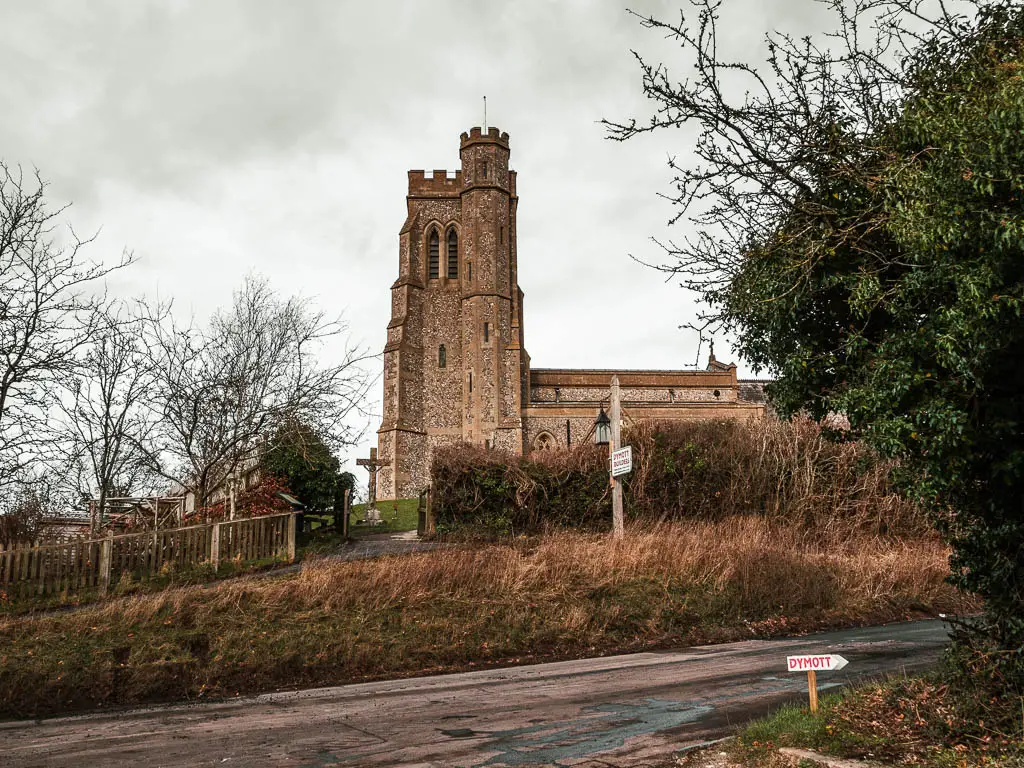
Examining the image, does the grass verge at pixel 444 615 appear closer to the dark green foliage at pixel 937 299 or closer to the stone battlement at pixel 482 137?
the dark green foliage at pixel 937 299

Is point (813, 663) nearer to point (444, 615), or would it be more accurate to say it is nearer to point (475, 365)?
point (444, 615)

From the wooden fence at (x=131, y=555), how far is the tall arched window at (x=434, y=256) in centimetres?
3312

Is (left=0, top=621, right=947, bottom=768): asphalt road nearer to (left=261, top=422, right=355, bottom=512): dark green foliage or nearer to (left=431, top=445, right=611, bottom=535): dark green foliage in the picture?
(left=431, top=445, right=611, bottom=535): dark green foliage

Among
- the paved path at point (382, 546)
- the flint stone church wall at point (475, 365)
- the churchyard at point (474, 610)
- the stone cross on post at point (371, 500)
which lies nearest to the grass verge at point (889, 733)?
the churchyard at point (474, 610)

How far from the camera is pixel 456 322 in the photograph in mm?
47375

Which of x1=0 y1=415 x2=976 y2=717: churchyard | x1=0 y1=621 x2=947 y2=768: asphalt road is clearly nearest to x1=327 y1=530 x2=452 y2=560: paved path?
x1=0 y1=415 x2=976 y2=717: churchyard

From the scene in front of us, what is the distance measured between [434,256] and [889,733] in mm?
44941

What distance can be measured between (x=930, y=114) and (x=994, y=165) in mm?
940

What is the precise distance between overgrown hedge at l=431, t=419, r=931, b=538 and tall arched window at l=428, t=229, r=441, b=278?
30.0 metres

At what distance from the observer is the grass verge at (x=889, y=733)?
204 inches

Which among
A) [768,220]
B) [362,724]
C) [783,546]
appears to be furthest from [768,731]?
[783,546]

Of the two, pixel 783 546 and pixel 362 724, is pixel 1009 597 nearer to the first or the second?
pixel 362 724

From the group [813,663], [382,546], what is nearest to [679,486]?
[382,546]

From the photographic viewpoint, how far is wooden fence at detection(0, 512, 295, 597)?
13312 millimetres
